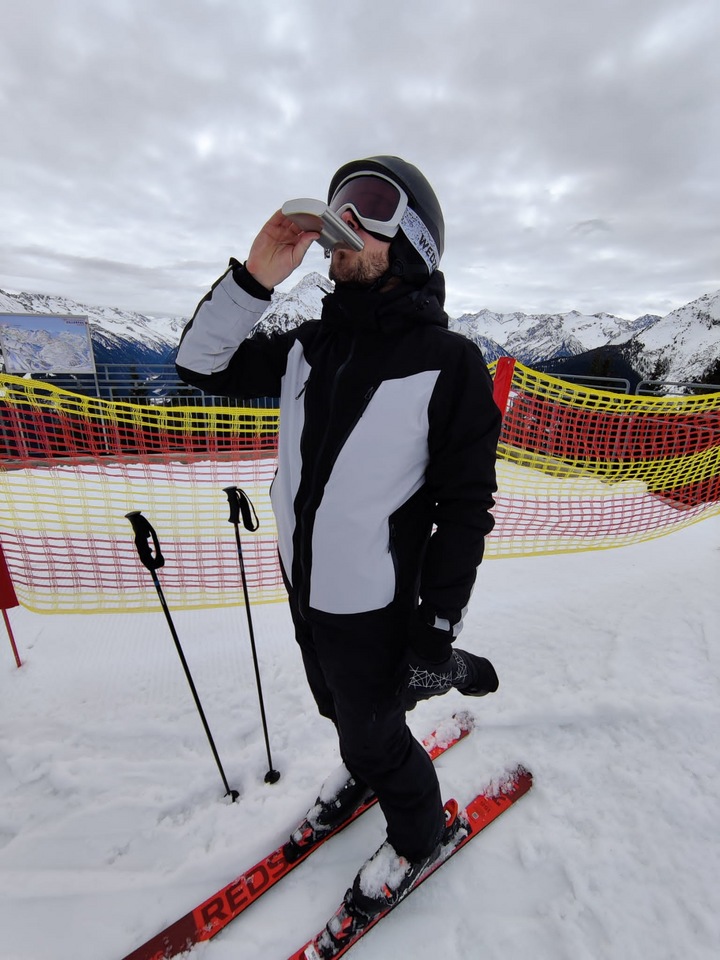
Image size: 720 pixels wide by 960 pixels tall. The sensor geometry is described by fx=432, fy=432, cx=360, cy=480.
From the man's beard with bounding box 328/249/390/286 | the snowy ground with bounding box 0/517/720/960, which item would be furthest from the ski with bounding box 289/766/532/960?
the man's beard with bounding box 328/249/390/286

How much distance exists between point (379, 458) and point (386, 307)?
0.45 metres

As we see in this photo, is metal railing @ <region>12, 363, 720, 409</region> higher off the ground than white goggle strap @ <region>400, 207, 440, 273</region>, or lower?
lower

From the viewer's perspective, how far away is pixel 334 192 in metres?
1.48

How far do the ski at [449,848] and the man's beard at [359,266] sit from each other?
2.09 metres

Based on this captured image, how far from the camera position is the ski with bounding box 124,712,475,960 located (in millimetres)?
1486

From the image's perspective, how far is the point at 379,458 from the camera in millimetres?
1255

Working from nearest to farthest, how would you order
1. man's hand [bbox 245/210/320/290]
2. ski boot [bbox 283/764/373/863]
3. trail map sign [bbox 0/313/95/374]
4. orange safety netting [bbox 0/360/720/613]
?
man's hand [bbox 245/210/320/290]
ski boot [bbox 283/764/373/863]
orange safety netting [bbox 0/360/720/613]
trail map sign [bbox 0/313/95/374]

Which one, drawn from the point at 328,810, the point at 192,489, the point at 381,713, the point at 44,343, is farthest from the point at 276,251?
the point at 44,343

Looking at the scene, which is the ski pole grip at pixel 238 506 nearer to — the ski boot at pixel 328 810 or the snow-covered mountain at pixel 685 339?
the ski boot at pixel 328 810

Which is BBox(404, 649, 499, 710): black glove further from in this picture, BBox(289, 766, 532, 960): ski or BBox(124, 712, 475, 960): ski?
BBox(124, 712, 475, 960): ski

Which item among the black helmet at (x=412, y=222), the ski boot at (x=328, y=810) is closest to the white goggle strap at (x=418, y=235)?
the black helmet at (x=412, y=222)

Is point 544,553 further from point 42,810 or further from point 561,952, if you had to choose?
point 42,810

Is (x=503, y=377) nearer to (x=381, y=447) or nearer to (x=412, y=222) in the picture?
(x=412, y=222)

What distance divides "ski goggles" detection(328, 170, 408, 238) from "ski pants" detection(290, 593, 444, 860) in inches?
46.5
